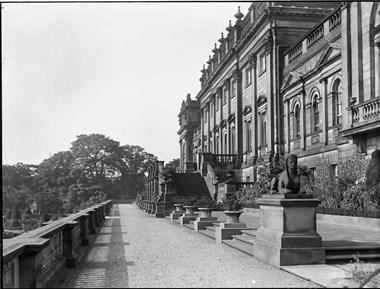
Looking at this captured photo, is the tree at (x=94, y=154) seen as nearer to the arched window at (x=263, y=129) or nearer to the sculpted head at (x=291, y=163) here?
the sculpted head at (x=291, y=163)

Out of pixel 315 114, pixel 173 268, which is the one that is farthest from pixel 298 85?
pixel 173 268

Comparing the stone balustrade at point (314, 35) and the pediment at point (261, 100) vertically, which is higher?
the stone balustrade at point (314, 35)

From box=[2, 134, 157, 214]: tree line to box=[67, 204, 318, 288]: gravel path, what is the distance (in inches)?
89.1

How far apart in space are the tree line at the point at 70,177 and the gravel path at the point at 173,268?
2.26 m

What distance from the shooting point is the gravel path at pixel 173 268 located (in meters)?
8.41

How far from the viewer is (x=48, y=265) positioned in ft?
29.3

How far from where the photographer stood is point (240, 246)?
44.2ft

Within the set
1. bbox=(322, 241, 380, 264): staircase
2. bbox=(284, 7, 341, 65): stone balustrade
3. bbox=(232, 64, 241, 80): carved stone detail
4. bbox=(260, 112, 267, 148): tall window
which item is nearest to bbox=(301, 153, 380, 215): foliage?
bbox=(322, 241, 380, 264): staircase

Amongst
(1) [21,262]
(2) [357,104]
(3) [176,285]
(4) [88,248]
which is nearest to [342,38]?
(2) [357,104]

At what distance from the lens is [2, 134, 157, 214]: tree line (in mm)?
8948

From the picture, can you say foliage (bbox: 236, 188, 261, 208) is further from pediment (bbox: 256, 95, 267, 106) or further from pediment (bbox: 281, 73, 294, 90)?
pediment (bbox: 256, 95, 267, 106)

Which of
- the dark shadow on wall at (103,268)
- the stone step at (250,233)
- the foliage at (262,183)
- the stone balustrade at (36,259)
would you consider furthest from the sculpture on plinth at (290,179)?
the foliage at (262,183)

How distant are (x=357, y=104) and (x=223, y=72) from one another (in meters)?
32.0

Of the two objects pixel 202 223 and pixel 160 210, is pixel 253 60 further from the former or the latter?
pixel 202 223
